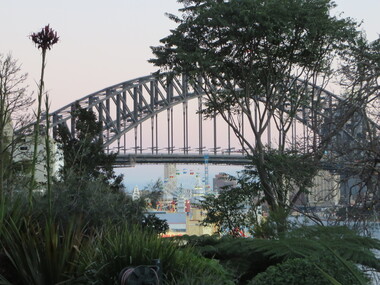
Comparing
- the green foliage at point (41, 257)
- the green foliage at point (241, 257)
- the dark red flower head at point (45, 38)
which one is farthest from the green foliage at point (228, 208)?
the dark red flower head at point (45, 38)

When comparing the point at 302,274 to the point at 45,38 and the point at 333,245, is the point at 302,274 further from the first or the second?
the point at 45,38

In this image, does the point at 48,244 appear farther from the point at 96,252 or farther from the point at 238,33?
the point at 238,33

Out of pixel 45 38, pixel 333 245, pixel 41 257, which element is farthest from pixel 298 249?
pixel 45 38

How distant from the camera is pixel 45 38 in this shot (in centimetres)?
515

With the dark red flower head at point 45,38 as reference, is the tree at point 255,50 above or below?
above

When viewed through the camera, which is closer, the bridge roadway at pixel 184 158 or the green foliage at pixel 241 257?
the green foliage at pixel 241 257

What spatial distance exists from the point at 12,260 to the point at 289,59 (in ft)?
50.1

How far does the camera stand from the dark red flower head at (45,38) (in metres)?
5.14

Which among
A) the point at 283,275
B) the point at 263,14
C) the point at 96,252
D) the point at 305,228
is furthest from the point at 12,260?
the point at 263,14

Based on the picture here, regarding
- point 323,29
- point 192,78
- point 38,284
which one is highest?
point 323,29

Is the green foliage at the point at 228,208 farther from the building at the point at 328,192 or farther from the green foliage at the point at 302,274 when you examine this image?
the green foliage at the point at 302,274

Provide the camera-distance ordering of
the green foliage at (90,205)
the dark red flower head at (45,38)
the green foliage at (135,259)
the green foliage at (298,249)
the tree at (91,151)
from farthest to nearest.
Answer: the tree at (91,151) < the green foliage at (90,205) < the green foliage at (298,249) < the green foliage at (135,259) < the dark red flower head at (45,38)

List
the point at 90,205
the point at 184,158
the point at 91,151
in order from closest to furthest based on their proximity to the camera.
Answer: the point at 90,205 → the point at 91,151 → the point at 184,158

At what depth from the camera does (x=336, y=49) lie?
1973 centimetres
